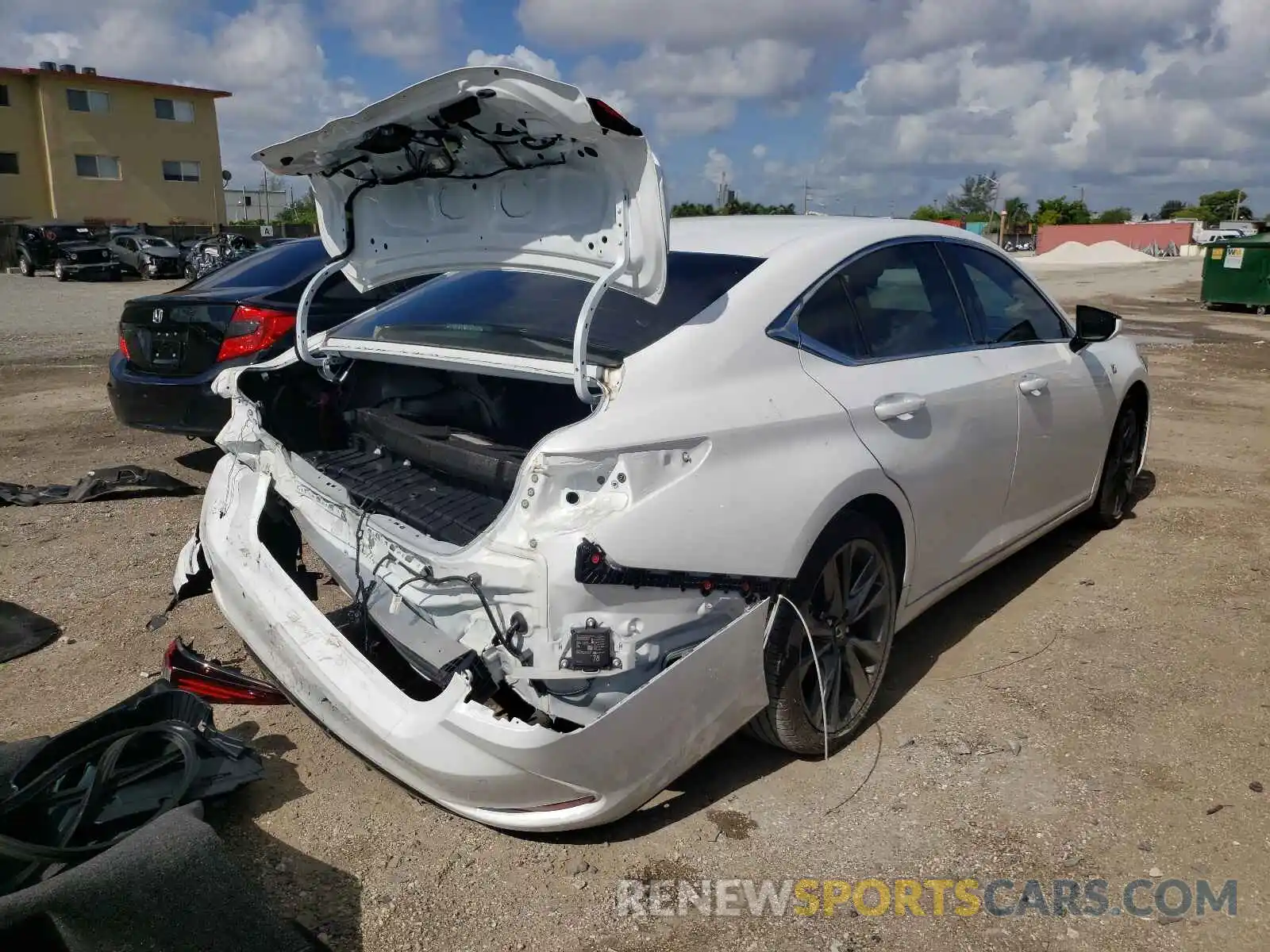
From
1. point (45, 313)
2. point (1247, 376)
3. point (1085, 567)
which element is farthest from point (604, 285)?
point (45, 313)

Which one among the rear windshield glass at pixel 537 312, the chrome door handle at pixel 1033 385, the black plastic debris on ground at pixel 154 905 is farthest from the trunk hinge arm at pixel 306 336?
the chrome door handle at pixel 1033 385

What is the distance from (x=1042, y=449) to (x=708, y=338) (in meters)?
2.09

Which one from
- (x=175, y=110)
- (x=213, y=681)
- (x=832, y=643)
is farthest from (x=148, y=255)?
(x=832, y=643)

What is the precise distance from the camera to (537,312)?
3.23 meters

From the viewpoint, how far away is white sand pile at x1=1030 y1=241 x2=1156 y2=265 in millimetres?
48969

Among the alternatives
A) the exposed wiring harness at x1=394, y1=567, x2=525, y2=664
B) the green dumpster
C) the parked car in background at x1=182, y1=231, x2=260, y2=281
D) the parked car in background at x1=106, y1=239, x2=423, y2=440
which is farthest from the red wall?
the exposed wiring harness at x1=394, y1=567, x2=525, y2=664

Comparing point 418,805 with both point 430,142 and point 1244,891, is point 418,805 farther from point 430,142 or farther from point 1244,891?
point 1244,891

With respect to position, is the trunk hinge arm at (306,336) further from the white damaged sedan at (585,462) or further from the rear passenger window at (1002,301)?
the rear passenger window at (1002,301)

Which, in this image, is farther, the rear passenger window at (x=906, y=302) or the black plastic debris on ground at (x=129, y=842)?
the rear passenger window at (x=906, y=302)

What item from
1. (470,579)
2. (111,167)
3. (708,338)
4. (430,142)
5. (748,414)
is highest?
(111,167)

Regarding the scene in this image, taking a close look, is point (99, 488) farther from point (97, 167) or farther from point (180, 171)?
point (180, 171)

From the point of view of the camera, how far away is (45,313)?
741 inches

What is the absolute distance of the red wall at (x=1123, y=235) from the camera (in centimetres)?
6209

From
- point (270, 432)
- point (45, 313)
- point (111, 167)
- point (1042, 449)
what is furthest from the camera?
point (111, 167)
